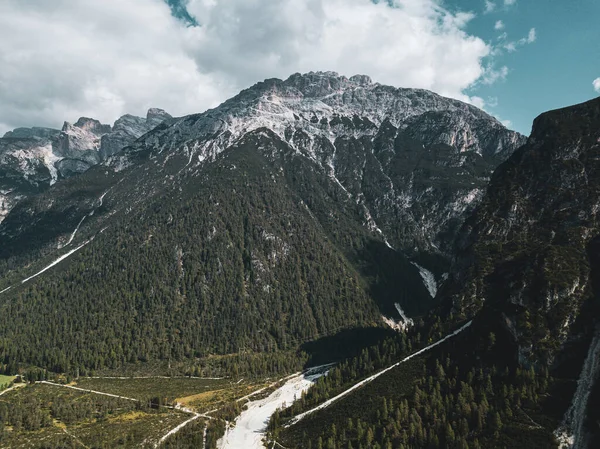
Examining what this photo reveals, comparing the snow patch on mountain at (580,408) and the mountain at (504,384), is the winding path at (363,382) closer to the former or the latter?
the mountain at (504,384)

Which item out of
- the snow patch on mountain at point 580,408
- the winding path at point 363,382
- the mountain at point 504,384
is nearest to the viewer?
the snow patch on mountain at point 580,408

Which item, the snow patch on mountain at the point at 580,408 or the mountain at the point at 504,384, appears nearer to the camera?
the snow patch on mountain at the point at 580,408

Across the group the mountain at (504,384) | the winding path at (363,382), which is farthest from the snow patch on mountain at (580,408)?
the winding path at (363,382)

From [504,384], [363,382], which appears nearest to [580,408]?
[504,384]

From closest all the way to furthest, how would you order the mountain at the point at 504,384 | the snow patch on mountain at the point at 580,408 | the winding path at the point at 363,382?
the snow patch on mountain at the point at 580,408, the mountain at the point at 504,384, the winding path at the point at 363,382

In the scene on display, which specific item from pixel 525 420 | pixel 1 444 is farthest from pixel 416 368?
pixel 1 444

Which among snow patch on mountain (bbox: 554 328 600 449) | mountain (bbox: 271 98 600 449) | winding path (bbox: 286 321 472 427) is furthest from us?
winding path (bbox: 286 321 472 427)

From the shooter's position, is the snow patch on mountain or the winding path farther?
the winding path

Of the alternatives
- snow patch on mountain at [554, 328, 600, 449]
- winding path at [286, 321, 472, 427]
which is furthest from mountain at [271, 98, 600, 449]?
winding path at [286, 321, 472, 427]

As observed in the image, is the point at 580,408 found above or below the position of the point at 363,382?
below

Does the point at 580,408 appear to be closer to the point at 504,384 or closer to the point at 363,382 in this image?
the point at 504,384

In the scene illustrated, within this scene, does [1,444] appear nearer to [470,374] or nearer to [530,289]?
[470,374]

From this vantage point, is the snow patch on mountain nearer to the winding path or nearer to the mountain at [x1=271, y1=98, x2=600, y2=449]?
the mountain at [x1=271, y1=98, x2=600, y2=449]
